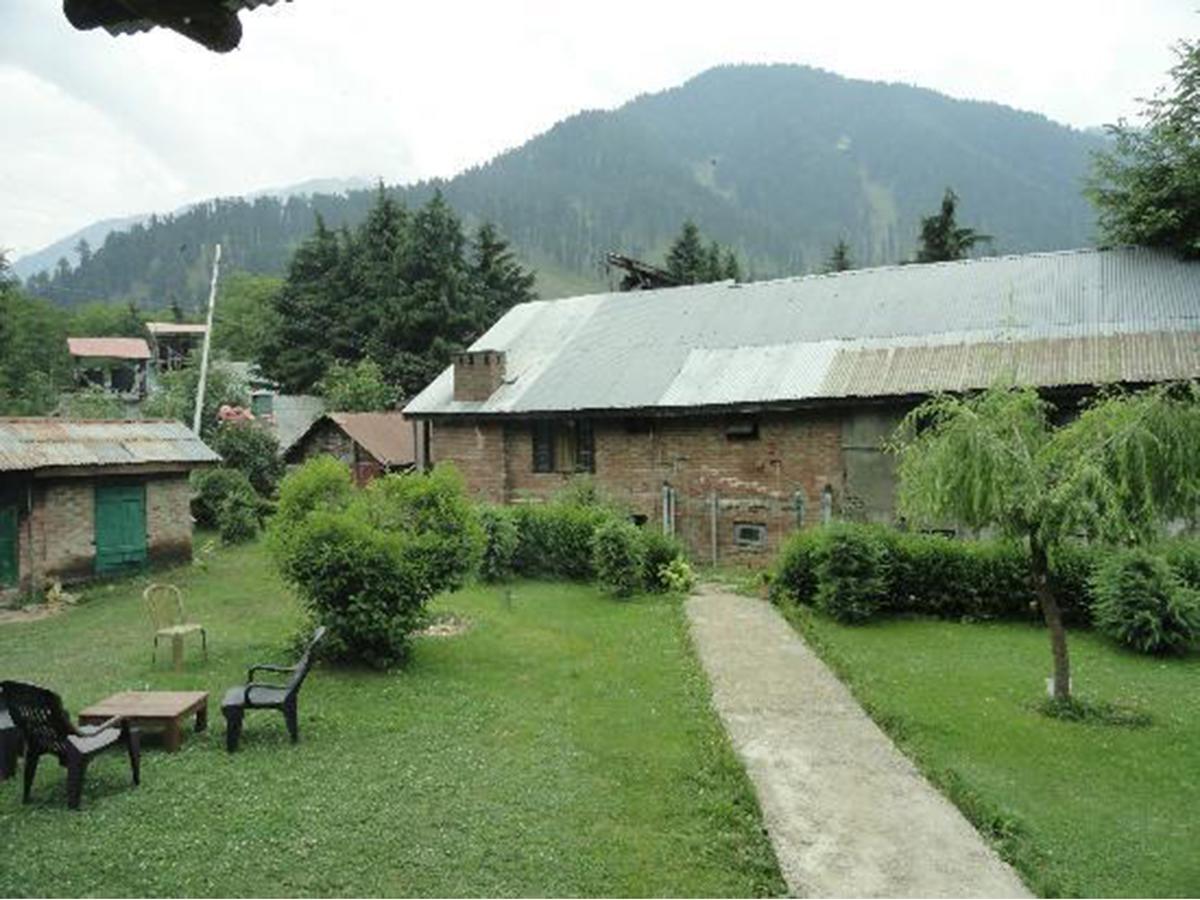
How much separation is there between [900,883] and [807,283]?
2126cm

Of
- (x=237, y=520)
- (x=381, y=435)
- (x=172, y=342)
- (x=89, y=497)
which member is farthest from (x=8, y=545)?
(x=172, y=342)

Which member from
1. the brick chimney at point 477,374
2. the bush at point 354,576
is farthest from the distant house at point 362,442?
the bush at point 354,576

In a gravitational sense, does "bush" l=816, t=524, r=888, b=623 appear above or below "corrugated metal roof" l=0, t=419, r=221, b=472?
below

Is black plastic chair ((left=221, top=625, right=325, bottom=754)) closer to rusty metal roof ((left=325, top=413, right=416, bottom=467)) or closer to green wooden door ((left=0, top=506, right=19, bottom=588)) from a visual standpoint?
green wooden door ((left=0, top=506, right=19, bottom=588))

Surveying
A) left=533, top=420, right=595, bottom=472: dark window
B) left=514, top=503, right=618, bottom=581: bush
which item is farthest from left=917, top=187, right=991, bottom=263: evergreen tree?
left=514, top=503, right=618, bottom=581: bush

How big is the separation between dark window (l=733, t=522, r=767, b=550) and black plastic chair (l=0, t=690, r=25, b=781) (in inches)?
633

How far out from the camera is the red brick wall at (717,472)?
20.6 meters

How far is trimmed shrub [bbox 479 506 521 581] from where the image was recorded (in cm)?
1972

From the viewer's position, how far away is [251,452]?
3111cm

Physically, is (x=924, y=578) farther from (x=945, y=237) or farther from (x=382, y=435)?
(x=945, y=237)

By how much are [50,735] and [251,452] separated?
25022mm

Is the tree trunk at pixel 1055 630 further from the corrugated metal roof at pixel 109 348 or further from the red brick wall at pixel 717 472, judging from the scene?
the corrugated metal roof at pixel 109 348

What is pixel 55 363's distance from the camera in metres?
69.8

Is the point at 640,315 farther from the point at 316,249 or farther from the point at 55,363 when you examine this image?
the point at 55,363
